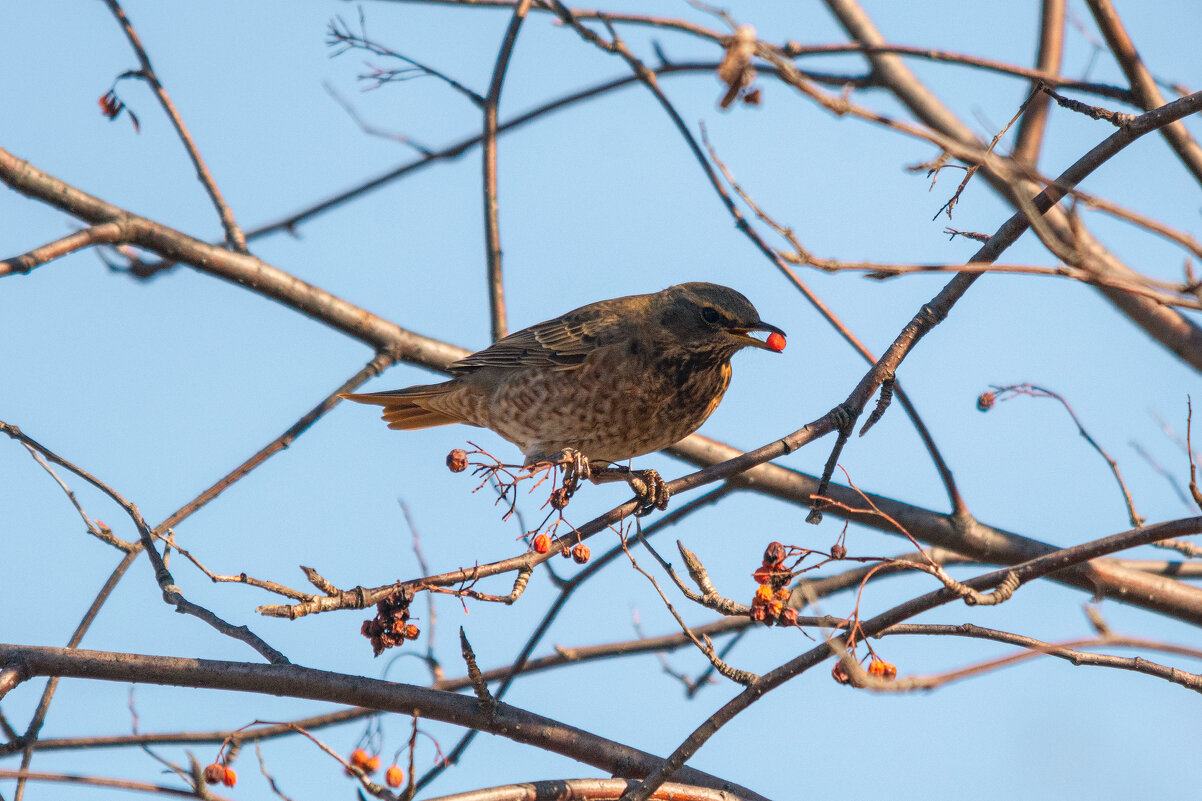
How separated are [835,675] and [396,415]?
4586 mm

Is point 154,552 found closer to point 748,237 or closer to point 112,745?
point 112,745

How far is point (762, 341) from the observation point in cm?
588

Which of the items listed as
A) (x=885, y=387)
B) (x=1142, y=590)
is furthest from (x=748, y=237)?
(x=1142, y=590)

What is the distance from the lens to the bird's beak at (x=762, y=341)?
5.82m

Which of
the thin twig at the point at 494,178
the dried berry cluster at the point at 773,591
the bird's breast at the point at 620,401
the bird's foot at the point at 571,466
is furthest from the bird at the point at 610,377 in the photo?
the dried berry cluster at the point at 773,591

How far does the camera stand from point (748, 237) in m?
4.41

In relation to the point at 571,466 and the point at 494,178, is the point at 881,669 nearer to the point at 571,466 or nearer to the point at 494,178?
the point at 571,466

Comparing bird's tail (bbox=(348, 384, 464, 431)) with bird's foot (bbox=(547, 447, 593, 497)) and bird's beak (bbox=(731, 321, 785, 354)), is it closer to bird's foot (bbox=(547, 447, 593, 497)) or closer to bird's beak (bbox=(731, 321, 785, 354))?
bird's beak (bbox=(731, 321, 785, 354))

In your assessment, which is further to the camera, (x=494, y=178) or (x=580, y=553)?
(x=494, y=178)

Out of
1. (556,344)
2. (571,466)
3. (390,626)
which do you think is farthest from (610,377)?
(390,626)

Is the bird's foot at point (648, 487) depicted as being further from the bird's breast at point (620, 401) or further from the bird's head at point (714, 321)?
the bird's head at point (714, 321)

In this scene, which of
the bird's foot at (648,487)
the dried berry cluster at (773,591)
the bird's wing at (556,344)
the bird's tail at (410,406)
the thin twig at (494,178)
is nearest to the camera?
the dried berry cluster at (773,591)

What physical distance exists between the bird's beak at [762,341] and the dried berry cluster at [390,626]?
116 inches

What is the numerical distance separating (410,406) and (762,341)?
8.43ft
